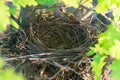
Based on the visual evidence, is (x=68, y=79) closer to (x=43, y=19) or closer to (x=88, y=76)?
(x=88, y=76)

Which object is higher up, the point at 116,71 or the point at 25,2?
the point at 25,2

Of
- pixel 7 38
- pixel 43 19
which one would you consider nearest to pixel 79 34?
pixel 43 19

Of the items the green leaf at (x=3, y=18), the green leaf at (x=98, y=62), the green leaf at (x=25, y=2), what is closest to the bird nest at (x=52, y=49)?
the green leaf at (x=98, y=62)

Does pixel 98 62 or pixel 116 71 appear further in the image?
pixel 98 62

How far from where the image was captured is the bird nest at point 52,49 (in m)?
1.21

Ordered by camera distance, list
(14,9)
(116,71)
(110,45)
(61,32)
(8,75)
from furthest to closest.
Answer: (61,32), (14,9), (110,45), (116,71), (8,75)

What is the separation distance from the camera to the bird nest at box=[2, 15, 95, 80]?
A: 121cm

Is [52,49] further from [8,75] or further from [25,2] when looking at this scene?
[8,75]

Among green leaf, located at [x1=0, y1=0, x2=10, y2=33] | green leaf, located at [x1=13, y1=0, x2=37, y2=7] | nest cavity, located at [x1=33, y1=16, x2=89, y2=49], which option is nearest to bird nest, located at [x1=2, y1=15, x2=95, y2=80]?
nest cavity, located at [x1=33, y1=16, x2=89, y2=49]

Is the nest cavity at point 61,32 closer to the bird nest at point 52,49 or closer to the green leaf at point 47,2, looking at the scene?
the bird nest at point 52,49

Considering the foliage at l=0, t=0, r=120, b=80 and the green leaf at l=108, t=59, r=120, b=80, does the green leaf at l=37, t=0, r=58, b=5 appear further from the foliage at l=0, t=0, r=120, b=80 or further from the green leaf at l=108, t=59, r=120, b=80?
the green leaf at l=108, t=59, r=120, b=80

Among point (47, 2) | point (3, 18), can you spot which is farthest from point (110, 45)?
point (3, 18)

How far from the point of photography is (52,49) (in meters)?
1.24

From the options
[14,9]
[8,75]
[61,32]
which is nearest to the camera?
[8,75]
